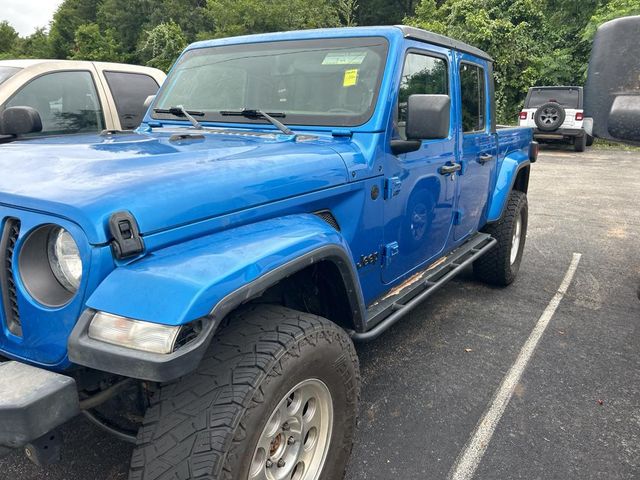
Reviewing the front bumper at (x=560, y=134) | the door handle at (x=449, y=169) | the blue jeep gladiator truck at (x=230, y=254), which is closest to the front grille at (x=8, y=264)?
the blue jeep gladiator truck at (x=230, y=254)

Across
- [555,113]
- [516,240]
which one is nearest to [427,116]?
[516,240]

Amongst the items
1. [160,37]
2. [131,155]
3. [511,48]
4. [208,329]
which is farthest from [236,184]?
[160,37]

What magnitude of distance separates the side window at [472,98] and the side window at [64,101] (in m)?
3.28

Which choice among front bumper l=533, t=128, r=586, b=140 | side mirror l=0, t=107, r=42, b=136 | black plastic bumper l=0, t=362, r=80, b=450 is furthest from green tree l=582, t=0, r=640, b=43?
black plastic bumper l=0, t=362, r=80, b=450

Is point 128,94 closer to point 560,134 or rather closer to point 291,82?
point 291,82

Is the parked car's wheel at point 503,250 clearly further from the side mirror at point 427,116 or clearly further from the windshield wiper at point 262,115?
the windshield wiper at point 262,115

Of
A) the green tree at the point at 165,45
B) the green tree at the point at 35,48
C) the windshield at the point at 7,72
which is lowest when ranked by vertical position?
the windshield at the point at 7,72

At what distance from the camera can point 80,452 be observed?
2.49 metres

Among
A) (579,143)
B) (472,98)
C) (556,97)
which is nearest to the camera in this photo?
(472,98)

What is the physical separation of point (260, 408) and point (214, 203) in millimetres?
705

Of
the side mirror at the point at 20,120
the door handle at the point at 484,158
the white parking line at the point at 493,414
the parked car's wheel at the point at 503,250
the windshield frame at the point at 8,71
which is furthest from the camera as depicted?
the parked car's wheel at the point at 503,250

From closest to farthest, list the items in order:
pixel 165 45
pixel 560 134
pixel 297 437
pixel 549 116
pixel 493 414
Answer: pixel 297 437, pixel 493 414, pixel 549 116, pixel 560 134, pixel 165 45

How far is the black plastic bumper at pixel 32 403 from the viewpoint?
136cm

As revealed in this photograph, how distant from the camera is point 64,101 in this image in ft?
15.4
